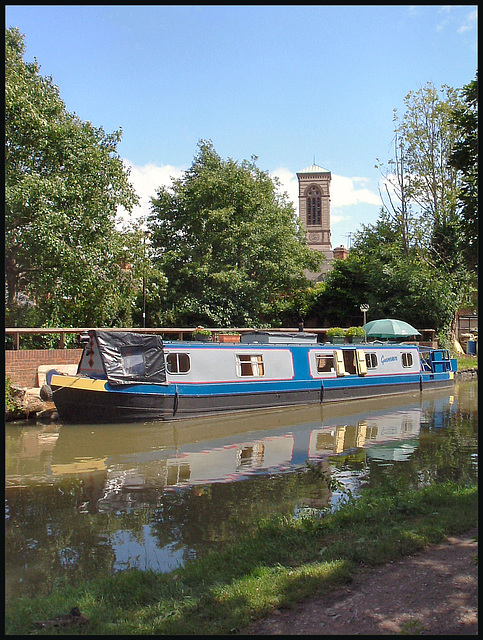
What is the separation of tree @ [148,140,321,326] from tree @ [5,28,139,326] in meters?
6.71

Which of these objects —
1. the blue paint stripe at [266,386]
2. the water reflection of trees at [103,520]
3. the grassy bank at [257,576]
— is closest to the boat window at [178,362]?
→ the blue paint stripe at [266,386]

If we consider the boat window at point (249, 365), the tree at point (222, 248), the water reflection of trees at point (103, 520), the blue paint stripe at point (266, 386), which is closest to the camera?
the water reflection of trees at point (103, 520)

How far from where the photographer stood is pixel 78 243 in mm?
17766

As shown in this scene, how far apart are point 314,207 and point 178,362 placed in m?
78.4

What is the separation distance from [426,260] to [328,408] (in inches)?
540

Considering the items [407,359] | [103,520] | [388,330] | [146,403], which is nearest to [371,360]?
[407,359]

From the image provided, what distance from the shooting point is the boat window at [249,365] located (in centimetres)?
1534

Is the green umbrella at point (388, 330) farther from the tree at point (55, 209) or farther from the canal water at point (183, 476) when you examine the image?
the tree at point (55, 209)

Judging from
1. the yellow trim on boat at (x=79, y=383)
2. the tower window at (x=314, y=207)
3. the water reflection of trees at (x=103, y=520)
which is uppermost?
the tower window at (x=314, y=207)

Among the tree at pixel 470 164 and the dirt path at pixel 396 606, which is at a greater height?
the tree at pixel 470 164

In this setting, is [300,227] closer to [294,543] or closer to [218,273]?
[218,273]

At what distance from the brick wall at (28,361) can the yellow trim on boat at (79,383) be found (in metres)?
1.97

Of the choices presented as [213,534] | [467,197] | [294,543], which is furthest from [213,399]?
[294,543]

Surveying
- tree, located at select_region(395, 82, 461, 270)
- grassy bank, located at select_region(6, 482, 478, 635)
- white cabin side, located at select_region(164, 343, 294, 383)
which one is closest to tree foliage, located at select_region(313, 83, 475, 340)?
tree, located at select_region(395, 82, 461, 270)
